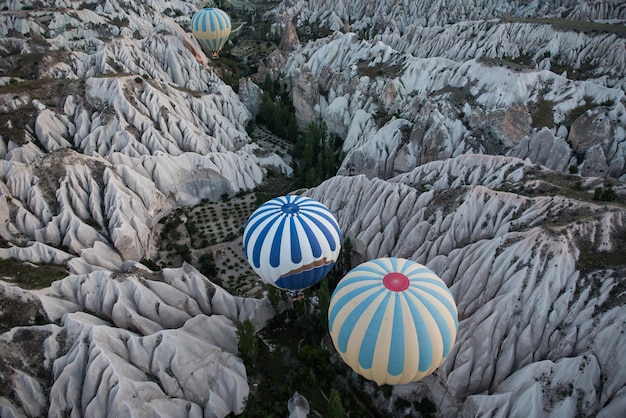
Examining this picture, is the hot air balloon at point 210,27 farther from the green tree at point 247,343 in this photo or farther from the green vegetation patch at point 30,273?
the green tree at point 247,343

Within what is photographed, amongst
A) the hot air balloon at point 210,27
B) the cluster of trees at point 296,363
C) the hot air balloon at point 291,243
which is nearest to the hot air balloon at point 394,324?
the cluster of trees at point 296,363

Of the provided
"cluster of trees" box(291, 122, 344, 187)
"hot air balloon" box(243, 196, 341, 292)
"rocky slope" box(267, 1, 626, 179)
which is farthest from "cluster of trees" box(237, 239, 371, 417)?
"rocky slope" box(267, 1, 626, 179)

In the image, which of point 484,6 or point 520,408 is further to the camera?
point 484,6

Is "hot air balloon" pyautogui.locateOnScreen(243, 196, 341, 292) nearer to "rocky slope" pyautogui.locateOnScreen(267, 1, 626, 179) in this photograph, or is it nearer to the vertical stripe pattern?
"rocky slope" pyautogui.locateOnScreen(267, 1, 626, 179)

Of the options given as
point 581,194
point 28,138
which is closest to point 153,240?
point 28,138

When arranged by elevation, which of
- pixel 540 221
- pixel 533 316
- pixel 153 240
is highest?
pixel 540 221

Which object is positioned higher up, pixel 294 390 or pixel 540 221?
pixel 540 221

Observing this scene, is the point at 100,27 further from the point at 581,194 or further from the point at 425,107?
the point at 581,194
